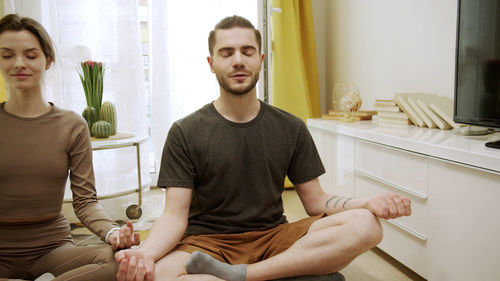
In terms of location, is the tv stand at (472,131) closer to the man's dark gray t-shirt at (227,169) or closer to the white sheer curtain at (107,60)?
the man's dark gray t-shirt at (227,169)

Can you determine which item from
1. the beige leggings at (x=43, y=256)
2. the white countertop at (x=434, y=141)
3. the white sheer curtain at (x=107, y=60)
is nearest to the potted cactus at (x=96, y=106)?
the white sheer curtain at (x=107, y=60)

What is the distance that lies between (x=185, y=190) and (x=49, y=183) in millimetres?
442

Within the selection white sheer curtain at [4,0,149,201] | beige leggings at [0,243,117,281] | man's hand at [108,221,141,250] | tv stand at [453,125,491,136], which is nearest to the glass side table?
white sheer curtain at [4,0,149,201]

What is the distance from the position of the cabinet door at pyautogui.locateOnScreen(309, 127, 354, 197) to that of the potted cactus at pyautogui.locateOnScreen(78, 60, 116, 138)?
1365 mm

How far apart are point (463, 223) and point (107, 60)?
2855 mm

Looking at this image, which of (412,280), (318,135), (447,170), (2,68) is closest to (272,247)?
(447,170)

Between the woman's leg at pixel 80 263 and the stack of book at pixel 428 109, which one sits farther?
the stack of book at pixel 428 109

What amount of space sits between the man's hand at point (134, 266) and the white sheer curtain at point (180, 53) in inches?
96.6

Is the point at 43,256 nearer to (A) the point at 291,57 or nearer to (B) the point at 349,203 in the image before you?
(B) the point at 349,203

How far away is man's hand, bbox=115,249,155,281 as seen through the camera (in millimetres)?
1112

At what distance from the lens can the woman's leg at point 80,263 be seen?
3.92ft

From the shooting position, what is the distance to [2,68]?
1334 mm

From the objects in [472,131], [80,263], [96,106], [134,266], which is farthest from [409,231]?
[96,106]

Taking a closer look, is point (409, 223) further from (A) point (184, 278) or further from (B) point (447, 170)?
(A) point (184, 278)
